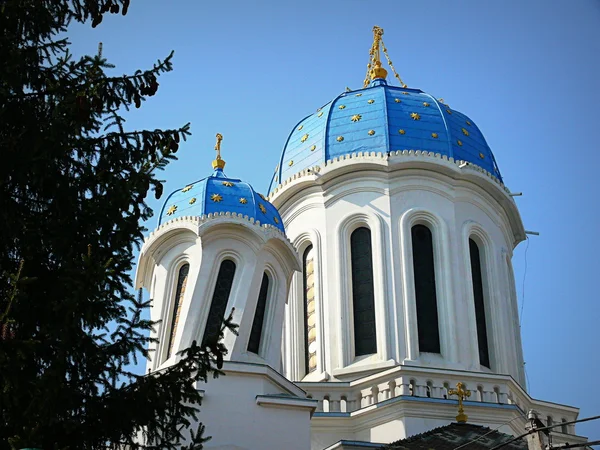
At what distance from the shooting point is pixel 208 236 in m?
21.2

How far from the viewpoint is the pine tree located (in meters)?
9.90

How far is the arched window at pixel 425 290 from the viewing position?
77.4ft

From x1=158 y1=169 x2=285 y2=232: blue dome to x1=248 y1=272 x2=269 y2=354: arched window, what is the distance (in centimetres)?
116

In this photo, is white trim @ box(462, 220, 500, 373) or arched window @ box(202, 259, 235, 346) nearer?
arched window @ box(202, 259, 235, 346)

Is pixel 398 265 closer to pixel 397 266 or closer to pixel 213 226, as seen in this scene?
pixel 397 266

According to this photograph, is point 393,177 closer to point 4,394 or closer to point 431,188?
point 431,188

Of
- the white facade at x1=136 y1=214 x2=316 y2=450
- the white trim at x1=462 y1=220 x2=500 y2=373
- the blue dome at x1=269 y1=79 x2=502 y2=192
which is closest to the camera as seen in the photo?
the white facade at x1=136 y1=214 x2=316 y2=450

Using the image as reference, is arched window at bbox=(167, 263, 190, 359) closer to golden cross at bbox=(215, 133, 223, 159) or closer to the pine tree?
golden cross at bbox=(215, 133, 223, 159)

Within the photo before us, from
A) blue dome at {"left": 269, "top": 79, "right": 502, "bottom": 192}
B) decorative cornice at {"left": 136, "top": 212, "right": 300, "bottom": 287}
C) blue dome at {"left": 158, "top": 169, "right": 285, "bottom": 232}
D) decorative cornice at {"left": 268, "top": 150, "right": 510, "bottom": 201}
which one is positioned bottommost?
decorative cornice at {"left": 136, "top": 212, "right": 300, "bottom": 287}

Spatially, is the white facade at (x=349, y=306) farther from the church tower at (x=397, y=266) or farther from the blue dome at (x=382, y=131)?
the blue dome at (x=382, y=131)

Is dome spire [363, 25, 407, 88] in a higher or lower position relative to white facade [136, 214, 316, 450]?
higher

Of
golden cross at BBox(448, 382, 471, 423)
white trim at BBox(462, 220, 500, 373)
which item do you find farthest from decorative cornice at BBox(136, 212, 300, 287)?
white trim at BBox(462, 220, 500, 373)

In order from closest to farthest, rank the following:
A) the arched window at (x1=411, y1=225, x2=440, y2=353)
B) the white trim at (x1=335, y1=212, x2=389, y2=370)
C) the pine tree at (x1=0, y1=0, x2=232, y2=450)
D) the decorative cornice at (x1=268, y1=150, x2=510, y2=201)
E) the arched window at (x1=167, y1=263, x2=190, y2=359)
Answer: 1. the pine tree at (x1=0, y1=0, x2=232, y2=450)
2. the arched window at (x1=167, y1=263, x2=190, y2=359)
3. the white trim at (x1=335, y1=212, x2=389, y2=370)
4. the arched window at (x1=411, y1=225, x2=440, y2=353)
5. the decorative cornice at (x1=268, y1=150, x2=510, y2=201)

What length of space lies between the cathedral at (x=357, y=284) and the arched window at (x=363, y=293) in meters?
0.03
